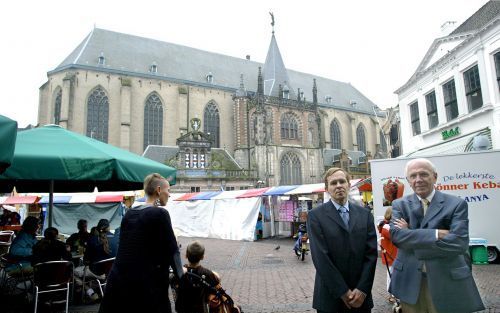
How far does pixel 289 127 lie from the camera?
123ft

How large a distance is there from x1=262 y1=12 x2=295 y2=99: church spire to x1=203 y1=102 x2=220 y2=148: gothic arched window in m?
6.18

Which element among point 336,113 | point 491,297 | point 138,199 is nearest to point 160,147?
point 138,199

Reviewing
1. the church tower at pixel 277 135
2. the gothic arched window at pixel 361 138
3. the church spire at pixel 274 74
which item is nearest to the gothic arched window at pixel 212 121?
the church tower at pixel 277 135

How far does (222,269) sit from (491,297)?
6.05m

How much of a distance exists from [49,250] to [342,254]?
4512 millimetres

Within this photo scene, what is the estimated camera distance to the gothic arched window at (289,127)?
37.1 m

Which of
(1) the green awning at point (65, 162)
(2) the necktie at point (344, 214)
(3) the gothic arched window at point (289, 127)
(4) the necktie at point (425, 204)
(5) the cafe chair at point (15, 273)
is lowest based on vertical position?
(5) the cafe chair at point (15, 273)

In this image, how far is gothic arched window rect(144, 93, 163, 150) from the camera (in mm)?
34844

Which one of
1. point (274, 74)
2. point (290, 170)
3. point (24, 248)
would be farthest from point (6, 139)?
point (274, 74)

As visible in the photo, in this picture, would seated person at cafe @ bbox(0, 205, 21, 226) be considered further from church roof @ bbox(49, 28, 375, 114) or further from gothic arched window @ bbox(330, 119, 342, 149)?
gothic arched window @ bbox(330, 119, 342, 149)

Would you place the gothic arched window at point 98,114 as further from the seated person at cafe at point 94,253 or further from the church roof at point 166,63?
the seated person at cafe at point 94,253

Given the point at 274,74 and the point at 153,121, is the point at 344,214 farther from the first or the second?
the point at 274,74

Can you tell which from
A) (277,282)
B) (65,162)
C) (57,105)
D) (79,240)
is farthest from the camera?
(57,105)

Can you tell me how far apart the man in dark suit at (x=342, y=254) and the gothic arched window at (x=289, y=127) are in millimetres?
34155
